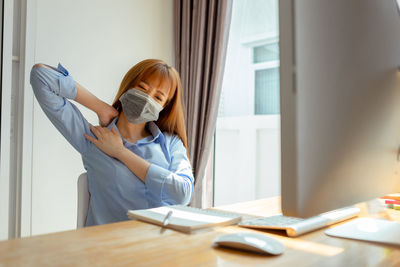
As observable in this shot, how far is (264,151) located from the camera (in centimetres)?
224

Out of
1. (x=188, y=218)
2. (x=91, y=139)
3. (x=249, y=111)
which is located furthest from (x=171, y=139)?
(x=249, y=111)

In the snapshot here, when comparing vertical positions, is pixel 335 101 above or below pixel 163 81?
below

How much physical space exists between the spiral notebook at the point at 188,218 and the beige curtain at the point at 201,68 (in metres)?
1.43

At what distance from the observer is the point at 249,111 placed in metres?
2.29

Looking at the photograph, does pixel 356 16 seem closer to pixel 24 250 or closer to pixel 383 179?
pixel 383 179

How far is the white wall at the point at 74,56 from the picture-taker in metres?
1.99

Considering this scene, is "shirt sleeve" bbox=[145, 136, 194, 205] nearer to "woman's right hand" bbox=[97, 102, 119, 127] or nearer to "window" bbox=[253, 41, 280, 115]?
"woman's right hand" bbox=[97, 102, 119, 127]

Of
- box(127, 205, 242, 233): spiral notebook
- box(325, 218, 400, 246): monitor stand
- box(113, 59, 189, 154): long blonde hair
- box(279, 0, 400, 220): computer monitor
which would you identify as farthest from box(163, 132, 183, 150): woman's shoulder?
box(279, 0, 400, 220): computer monitor

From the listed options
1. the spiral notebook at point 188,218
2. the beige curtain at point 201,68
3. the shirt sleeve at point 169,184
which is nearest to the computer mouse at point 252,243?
the spiral notebook at point 188,218

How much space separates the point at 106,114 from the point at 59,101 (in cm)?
21

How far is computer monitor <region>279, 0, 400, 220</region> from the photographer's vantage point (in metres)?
0.43

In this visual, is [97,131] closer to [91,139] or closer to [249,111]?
[91,139]

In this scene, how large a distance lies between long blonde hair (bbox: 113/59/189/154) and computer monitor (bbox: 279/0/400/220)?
967mm

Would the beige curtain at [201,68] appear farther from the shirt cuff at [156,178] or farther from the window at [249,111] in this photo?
the shirt cuff at [156,178]
